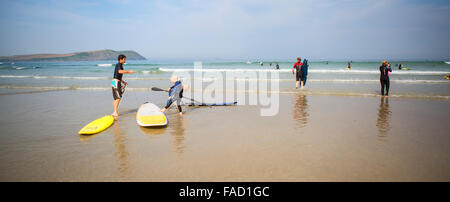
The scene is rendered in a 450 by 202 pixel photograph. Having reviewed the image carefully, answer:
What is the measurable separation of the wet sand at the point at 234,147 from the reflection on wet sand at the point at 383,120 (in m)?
0.03

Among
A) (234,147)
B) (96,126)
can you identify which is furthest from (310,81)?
(96,126)

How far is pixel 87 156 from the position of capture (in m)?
4.57

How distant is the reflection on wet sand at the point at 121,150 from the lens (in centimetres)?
392

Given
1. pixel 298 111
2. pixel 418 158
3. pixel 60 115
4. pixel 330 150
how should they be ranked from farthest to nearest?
pixel 298 111 → pixel 60 115 → pixel 330 150 → pixel 418 158

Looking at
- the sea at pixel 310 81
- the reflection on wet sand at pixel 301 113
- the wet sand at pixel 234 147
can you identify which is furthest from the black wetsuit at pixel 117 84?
the sea at pixel 310 81

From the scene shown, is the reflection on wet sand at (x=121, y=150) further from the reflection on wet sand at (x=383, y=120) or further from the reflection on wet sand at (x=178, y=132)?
the reflection on wet sand at (x=383, y=120)

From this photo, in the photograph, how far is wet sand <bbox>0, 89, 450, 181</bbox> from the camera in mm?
3824

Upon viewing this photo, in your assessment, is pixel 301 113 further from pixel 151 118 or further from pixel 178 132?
pixel 151 118

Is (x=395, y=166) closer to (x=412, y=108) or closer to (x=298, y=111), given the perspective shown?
(x=298, y=111)

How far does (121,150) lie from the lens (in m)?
4.89

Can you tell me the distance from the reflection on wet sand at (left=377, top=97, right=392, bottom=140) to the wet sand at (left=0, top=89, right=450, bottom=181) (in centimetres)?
→ 3
